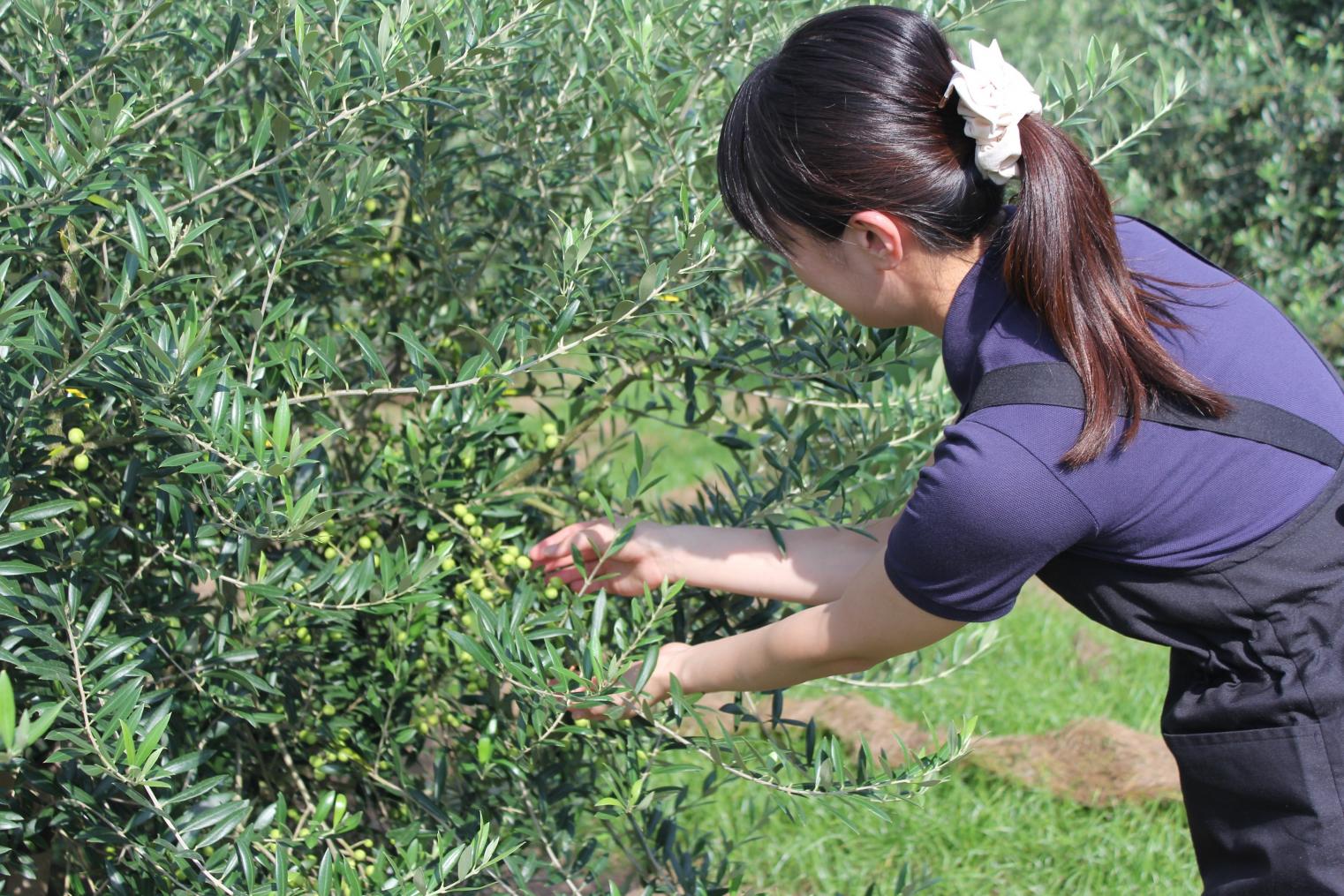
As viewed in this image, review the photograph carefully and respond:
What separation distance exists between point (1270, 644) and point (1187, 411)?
1.02 ft

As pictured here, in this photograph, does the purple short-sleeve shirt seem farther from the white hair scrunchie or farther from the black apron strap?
the white hair scrunchie

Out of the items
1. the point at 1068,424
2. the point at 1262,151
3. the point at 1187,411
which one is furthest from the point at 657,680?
the point at 1262,151

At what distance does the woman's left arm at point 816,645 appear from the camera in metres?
1.56

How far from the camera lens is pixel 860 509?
2.07 m

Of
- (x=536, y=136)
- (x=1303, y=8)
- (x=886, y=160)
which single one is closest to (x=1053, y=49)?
(x=1303, y=8)

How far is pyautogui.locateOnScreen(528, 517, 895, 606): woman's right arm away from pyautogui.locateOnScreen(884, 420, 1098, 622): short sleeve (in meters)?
0.38

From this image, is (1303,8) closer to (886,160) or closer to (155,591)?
(886,160)

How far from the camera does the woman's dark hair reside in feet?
4.84

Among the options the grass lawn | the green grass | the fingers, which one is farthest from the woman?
the green grass

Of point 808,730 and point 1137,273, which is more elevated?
point 1137,273

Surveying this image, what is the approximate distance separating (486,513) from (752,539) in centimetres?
43

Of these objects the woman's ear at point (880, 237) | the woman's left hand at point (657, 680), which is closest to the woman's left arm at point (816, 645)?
the woman's left hand at point (657, 680)

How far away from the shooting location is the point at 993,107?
4.79 ft

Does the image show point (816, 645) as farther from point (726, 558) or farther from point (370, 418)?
point (370, 418)
